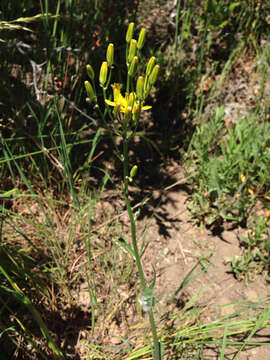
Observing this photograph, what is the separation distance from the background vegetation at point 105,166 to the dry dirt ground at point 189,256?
7cm

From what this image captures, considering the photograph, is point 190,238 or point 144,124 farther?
point 144,124

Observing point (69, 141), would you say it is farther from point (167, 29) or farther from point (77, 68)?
point (167, 29)

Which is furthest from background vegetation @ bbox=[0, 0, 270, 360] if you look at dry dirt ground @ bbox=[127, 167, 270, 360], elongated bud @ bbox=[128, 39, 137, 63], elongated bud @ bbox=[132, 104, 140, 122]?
elongated bud @ bbox=[128, 39, 137, 63]

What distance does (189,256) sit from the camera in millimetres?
2166

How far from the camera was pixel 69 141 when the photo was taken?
224cm

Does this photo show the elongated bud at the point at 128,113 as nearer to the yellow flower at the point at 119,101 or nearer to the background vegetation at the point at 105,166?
the yellow flower at the point at 119,101

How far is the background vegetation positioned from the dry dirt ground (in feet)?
0.25

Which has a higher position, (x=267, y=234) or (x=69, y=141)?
(x=69, y=141)

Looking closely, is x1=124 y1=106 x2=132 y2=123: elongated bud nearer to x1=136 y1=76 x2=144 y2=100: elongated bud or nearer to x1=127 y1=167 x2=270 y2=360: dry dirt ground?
x1=136 y1=76 x2=144 y2=100: elongated bud

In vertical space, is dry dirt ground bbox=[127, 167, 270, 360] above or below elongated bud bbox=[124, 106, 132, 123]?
below

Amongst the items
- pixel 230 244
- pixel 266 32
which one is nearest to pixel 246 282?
pixel 230 244

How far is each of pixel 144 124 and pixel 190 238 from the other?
1023mm

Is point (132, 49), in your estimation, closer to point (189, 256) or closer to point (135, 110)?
point (135, 110)

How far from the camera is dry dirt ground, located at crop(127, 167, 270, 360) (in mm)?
1970
